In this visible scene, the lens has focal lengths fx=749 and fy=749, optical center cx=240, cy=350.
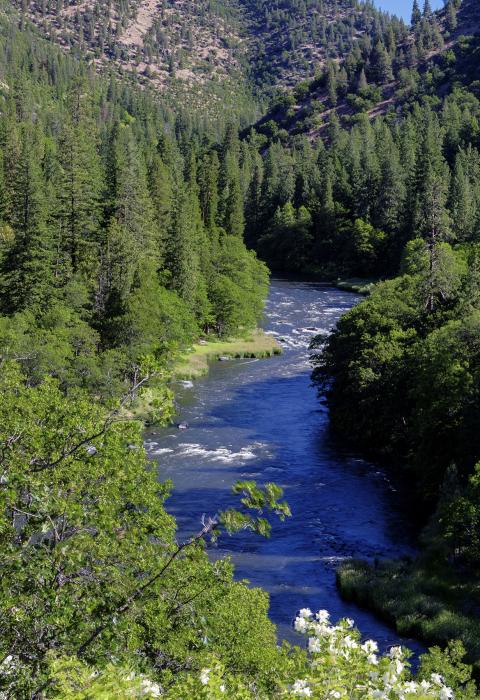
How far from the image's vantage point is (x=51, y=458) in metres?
16.6

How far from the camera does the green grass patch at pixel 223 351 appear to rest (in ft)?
215

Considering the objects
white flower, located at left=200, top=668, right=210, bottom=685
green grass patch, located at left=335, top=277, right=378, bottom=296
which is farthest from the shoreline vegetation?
white flower, located at left=200, top=668, right=210, bottom=685

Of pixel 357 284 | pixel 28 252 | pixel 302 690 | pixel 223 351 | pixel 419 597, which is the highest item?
pixel 28 252

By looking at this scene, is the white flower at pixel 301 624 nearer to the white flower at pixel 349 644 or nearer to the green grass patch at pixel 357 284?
the white flower at pixel 349 644

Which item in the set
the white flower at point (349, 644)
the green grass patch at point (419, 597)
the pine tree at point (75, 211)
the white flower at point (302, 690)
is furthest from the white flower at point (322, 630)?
the pine tree at point (75, 211)

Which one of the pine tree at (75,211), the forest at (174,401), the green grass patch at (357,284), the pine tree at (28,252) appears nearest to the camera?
the forest at (174,401)

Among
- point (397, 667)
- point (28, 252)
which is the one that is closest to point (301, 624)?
point (397, 667)

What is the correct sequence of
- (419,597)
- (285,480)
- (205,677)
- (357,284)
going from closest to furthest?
1. (205,677)
2. (419,597)
3. (285,480)
4. (357,284)

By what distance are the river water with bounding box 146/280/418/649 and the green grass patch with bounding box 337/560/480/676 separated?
0.60 m

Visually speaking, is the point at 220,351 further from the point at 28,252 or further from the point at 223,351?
the point at 28,252

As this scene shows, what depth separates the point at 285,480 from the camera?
42375 mm

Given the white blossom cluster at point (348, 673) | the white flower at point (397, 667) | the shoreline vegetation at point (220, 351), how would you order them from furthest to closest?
1. the shoreline vegetation at point (220, 351)
2. the white flower at point (397, 667)
3. the white blossom cluster at point (348, 673)

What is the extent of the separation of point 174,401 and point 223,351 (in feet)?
63.3

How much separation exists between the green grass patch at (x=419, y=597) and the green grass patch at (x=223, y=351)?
33.9m
